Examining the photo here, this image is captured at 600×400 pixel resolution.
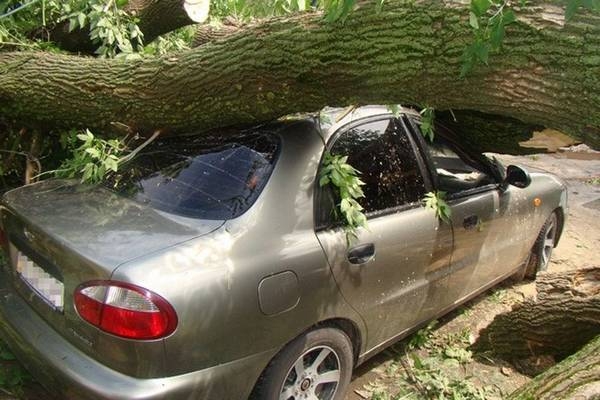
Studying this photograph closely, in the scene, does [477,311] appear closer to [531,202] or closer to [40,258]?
[531,202]

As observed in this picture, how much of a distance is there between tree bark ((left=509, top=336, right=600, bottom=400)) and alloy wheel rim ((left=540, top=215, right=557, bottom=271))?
2.44 m

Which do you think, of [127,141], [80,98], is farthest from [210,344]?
[80,98]

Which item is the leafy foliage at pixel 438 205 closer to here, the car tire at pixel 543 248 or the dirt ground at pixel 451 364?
the dirt ground at pixel 451 364

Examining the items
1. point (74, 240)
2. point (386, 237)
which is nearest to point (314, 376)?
point (386, 237)

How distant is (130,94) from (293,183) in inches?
56.7

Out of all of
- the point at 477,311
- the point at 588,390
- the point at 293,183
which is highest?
the point at 293,183

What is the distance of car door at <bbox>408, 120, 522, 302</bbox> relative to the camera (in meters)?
3.13

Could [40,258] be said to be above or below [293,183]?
below

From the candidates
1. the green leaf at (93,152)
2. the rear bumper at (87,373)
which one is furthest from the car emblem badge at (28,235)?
the green leaf at (93,152)

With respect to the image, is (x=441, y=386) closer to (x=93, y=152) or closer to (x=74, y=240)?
(x=74, y=240)

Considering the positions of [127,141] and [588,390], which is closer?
[588,390]

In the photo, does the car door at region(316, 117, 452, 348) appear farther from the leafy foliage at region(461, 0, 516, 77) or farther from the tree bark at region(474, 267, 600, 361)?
the leafy foliage at region(461, 0, 516, 77)

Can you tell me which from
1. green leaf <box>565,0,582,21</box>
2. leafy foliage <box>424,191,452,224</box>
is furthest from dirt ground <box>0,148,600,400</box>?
green leaf <box>565,0,582,21</box>

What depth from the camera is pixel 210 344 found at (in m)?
2.04
